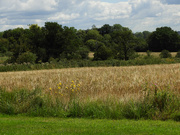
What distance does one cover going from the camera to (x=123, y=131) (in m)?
6.85

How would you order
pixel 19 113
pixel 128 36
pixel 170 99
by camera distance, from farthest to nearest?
pixel 128 36 → pixel 19 113 → pixel 170 99

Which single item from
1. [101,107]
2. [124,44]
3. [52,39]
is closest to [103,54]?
[124,44]

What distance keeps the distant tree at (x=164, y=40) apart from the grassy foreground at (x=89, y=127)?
3526 inches

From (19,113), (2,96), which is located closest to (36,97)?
(19,113)

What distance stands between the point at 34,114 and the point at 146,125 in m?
4.61

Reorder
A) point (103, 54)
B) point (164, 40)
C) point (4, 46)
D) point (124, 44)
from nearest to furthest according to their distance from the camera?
point (103, 54), point (124, 44), point (4, 46), point (164, 40)

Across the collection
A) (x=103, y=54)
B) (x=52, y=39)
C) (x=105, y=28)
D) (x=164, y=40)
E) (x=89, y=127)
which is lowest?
(x=103, y=54)

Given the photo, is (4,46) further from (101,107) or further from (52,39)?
(101,107)

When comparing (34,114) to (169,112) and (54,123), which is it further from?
(169,112)

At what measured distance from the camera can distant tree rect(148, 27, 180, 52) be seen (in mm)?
92000

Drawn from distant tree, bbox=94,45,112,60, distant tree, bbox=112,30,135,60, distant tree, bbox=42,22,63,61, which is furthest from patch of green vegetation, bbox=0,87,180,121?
distant tree, bbox=112,30,135,60

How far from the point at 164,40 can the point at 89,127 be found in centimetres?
9182

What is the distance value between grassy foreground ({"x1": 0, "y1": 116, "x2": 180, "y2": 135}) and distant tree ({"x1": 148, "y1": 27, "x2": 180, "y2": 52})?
89548 mm

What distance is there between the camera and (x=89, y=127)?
7312 millimetres
